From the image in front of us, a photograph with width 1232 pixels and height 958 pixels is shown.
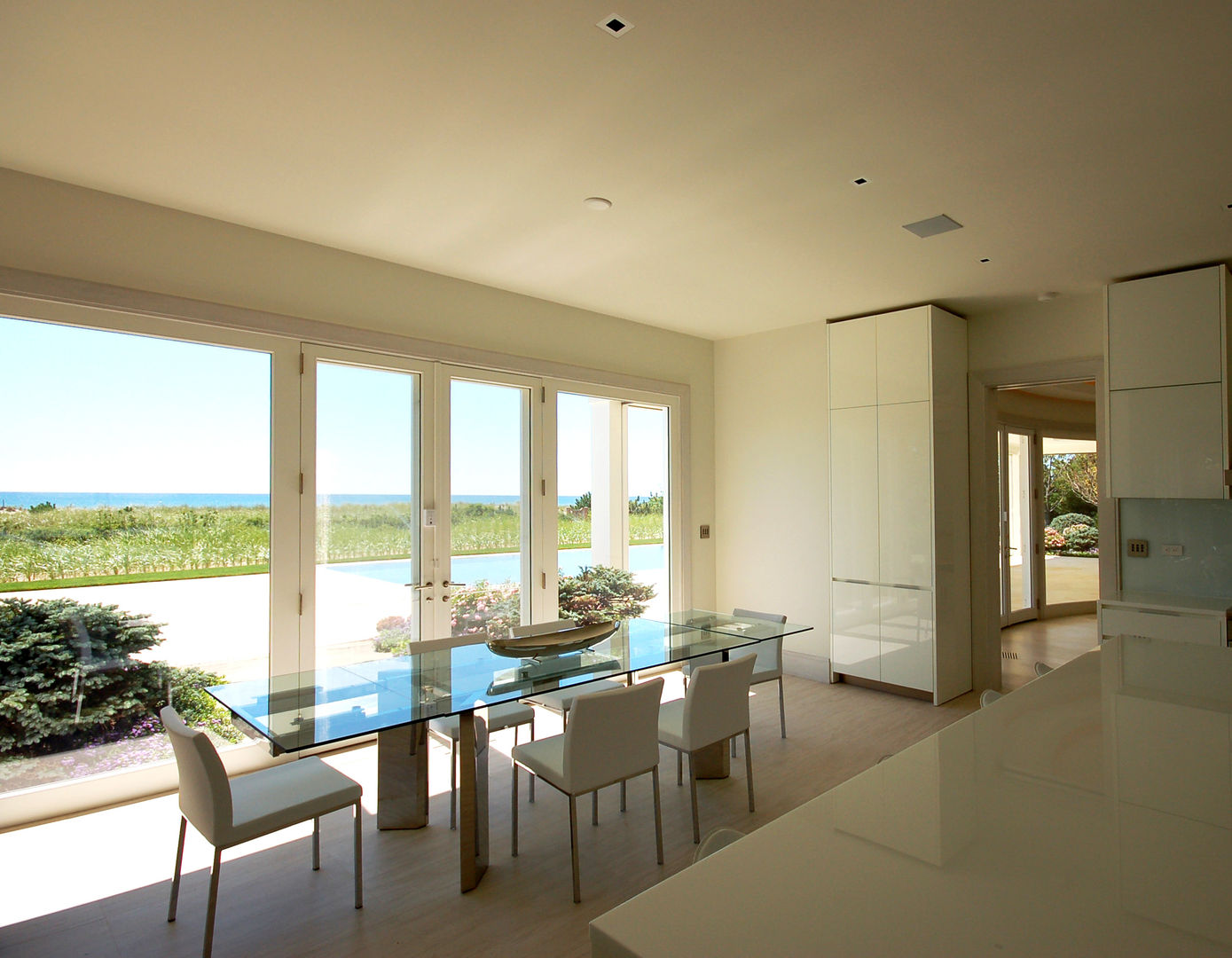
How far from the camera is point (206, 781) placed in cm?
213

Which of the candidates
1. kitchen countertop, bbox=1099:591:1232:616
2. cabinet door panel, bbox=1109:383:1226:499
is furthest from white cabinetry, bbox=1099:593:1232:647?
cabinet door panel, bbox=1109:383:1226:499

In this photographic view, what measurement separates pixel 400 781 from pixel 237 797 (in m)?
0.82

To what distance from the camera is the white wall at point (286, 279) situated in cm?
312

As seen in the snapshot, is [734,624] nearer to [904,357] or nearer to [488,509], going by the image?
[488,509]

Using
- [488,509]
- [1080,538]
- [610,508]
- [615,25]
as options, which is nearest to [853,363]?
[610,508]

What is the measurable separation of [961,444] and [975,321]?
963 millimetres

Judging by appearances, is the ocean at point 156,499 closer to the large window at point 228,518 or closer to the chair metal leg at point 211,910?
the large window at point 228,518

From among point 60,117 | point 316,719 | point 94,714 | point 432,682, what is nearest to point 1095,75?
point 432,682

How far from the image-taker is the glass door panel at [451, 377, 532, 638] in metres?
4.56

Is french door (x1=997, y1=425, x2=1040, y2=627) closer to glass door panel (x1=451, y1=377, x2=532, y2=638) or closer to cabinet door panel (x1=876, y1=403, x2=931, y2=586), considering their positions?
cabinet door panel (x1=876, y1=403, x2=931, y2=586)

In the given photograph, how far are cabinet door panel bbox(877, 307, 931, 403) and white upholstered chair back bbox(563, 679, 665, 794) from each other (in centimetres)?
329

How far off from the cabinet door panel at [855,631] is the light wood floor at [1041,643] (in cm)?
102

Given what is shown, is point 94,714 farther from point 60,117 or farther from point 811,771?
point 811,771

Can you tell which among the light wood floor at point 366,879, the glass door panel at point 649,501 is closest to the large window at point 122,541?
the light wood floor at point 366,879
